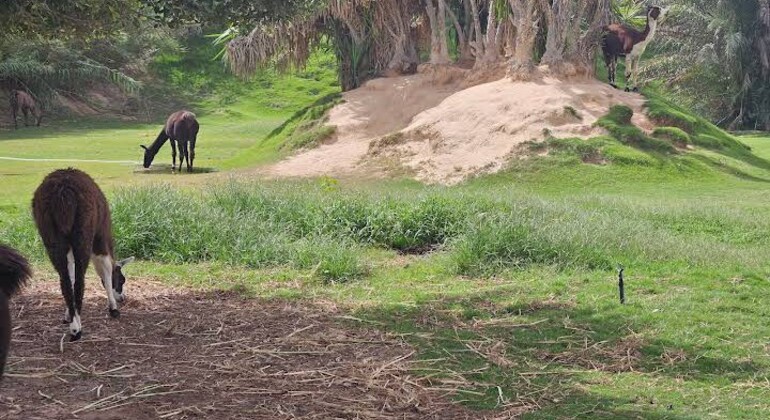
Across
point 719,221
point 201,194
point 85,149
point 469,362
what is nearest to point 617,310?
point 469,362

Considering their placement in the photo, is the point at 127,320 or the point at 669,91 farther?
the point at 669,91

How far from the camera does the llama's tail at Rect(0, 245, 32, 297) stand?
4585mm

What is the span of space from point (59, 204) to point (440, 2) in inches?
681

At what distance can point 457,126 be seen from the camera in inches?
817

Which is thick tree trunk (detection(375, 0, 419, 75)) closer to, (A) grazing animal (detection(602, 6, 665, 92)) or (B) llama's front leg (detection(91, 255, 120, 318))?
(A) grazing animal (detection(602, 6, 665, 92))

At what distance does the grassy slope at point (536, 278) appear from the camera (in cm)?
645

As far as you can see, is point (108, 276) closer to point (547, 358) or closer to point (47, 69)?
point (547, 358)

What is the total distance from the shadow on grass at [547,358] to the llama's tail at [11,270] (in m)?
2.75

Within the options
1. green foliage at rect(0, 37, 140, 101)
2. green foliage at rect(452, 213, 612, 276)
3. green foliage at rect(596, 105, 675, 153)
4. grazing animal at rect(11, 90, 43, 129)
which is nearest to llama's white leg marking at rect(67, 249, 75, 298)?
green foliage at rect(452, 213, 612, 276)

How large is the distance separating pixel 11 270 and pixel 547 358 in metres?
3.89

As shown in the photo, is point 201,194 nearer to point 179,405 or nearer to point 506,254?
point 506,254

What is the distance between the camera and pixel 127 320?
8.12 meters

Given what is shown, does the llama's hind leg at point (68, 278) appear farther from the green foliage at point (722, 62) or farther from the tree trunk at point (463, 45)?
the green foliage at point (722, 62)

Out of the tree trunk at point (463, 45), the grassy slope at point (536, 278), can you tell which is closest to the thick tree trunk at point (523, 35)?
the tree trunk at point (463, 45)
